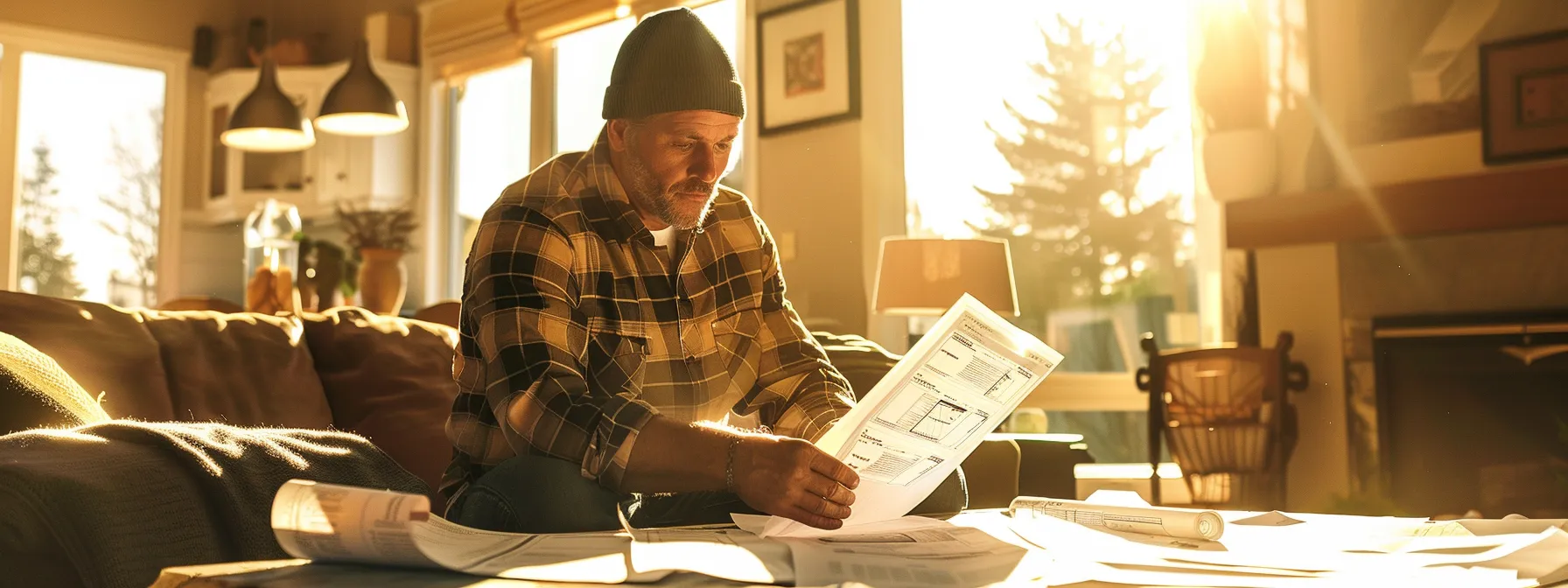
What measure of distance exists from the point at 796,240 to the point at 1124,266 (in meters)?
1.10

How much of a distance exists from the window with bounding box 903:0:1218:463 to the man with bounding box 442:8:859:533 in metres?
2.42

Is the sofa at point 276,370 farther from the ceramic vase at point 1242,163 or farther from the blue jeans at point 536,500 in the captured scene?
the ceramic vase at point 1242,163

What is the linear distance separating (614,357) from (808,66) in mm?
2984

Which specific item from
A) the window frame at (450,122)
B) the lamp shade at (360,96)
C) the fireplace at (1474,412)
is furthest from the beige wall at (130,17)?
the fireplace at (1474,412)

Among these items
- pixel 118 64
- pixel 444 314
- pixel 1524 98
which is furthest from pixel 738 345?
pixel 118 64

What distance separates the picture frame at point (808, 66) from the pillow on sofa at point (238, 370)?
2.58 meters

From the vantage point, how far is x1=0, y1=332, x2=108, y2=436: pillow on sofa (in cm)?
118

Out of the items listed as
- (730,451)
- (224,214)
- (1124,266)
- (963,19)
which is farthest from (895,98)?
(224,214)

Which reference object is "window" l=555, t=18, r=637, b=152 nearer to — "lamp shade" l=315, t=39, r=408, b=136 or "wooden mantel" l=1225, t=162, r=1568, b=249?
"lamp shade" l=315, t=39, r=408, b=136

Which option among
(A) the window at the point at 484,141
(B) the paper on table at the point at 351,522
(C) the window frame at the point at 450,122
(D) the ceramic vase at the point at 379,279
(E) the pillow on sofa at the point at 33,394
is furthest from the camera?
(A) the window at the point at 484,141

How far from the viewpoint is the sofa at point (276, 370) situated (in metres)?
1.60

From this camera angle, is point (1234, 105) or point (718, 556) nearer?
point (718, 556)

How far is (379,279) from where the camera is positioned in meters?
4.17

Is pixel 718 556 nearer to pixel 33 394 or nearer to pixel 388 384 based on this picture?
pixel 33 394
